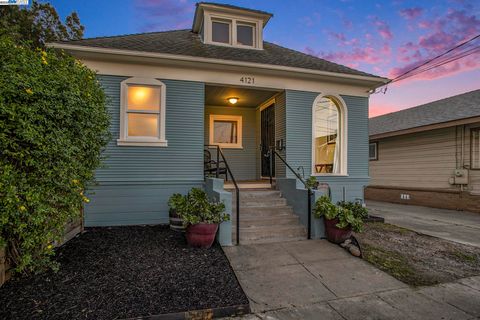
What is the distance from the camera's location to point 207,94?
285 inches

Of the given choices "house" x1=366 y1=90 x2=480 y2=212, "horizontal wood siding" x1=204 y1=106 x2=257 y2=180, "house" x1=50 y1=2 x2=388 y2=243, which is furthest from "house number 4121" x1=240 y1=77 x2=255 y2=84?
"house" x1=366 y1=90 x2=480 y2=212

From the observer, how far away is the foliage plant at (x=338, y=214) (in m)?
4.38

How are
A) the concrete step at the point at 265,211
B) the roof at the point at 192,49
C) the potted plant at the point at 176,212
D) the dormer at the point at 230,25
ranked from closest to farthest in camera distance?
the potted plant at the point at 176,212
the concrete step at the point at 265,211
the roof at the point at 192,49
the dormer at the point at 230,25

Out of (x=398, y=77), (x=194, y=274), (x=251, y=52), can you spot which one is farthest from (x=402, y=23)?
(x=194, y=274)

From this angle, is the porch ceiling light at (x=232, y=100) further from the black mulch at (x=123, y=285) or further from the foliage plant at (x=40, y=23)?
the foliage plant at (x=40, y=23)

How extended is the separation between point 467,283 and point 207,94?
6.55m

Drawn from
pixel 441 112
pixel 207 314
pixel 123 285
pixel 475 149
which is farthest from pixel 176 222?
pixel 441 112

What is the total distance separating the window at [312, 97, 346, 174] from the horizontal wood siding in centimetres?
222

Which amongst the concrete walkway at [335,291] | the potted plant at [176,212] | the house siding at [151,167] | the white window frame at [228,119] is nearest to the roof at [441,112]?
the white window frame at [228,119]

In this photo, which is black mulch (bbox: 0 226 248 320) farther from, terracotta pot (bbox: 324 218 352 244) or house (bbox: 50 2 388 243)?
terracotta pot (bbox: 324 218 352 244)

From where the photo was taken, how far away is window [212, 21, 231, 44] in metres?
7.49

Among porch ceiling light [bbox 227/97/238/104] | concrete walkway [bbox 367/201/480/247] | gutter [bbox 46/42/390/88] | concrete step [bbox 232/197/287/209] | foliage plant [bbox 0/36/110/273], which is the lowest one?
concrete walkway [bbox 367/201/480/247]

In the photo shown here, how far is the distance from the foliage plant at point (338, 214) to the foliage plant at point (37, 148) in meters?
3.91

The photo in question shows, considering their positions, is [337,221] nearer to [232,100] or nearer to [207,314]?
[207,314]
